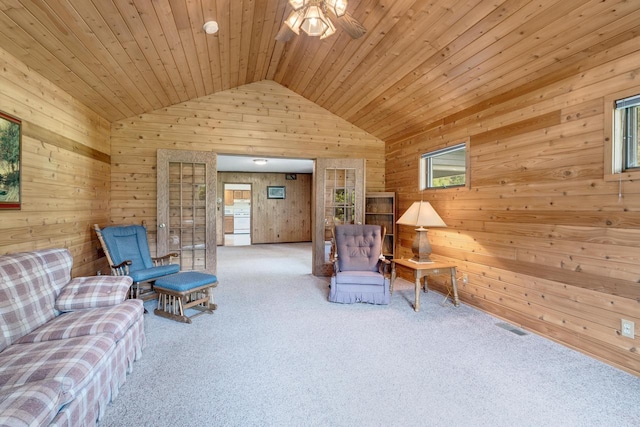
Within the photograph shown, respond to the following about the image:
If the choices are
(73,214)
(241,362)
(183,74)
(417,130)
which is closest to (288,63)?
(183,74)

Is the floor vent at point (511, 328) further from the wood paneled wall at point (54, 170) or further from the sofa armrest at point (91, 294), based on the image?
the wood paneled wall at point (54, 170)

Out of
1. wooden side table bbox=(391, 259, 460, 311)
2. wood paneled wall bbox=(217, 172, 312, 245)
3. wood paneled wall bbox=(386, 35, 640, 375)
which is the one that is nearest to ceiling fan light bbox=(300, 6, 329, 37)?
wood paneled wall bbox=(386, 35, 640, 375)

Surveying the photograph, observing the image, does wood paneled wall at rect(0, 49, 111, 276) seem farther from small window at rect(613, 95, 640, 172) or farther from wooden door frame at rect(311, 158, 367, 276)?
small window at rect(613, 95, 640, 172)

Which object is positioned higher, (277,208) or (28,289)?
(277,208)

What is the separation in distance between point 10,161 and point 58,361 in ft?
6.16

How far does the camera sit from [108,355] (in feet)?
6.01

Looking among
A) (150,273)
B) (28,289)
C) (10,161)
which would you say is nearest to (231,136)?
(150,273)

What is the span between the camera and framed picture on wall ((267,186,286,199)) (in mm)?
9914

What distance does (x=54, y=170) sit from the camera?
3098 mm

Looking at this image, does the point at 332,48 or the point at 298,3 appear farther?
the point at 332,48

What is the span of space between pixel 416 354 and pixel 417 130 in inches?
135

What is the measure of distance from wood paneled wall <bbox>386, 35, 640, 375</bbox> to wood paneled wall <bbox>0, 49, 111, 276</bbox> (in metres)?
4.58

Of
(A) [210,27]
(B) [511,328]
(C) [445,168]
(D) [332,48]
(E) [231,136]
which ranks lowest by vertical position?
(B) [511,328]

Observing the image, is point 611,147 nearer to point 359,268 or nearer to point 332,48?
point 359,268
